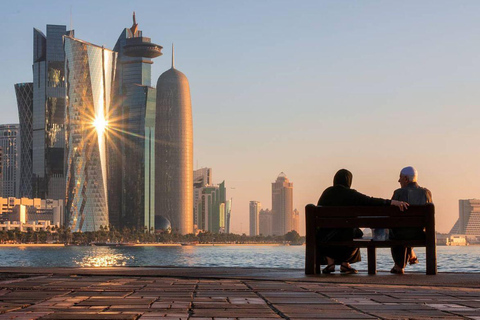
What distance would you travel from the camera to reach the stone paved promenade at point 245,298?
Result: 21.1 feet

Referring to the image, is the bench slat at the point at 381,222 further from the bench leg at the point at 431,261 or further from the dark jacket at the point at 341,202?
the bench leg at the point at 431,261

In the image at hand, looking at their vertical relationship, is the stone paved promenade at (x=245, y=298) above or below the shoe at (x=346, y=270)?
above

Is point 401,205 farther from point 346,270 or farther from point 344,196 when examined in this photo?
point 346,270

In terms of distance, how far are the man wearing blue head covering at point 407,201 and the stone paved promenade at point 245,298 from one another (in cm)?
122

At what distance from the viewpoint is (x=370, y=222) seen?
Result: 1228 centimetres

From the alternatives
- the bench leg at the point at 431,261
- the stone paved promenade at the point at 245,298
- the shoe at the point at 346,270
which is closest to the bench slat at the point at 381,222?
the bench leg at the point at 431,261

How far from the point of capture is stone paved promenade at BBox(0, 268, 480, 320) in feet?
21.1

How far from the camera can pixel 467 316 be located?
20.3 ft

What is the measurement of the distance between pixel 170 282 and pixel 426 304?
173 inches

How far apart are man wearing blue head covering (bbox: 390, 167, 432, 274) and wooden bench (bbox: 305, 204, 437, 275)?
0.22 m

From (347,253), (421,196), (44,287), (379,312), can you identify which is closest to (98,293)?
(44,287)

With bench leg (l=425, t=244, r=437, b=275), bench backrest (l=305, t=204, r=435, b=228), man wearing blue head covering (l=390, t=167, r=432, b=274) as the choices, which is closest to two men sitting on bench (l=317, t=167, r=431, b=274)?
man wearing blue head covering (l=390, t=167, r=432, b=274)

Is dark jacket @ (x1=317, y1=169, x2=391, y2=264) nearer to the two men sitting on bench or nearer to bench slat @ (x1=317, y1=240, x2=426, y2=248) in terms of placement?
the two men sitting on bench

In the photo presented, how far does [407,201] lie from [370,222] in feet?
4.48
